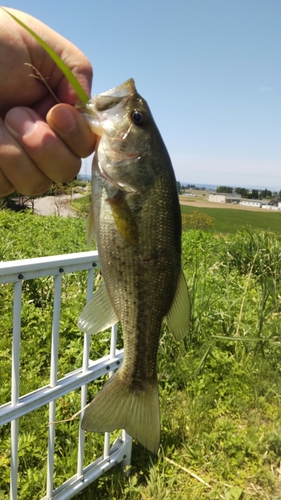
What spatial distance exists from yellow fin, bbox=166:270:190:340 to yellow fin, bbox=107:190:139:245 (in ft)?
1.00

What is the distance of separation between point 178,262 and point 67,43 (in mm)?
924

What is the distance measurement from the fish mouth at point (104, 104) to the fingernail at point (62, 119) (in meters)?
0.06

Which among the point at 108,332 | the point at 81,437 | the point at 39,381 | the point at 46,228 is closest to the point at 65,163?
the point at 81,437

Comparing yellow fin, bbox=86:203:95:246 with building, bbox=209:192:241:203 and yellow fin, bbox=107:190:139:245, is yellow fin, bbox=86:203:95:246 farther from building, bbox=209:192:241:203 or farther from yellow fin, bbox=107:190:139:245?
building, bbox=209:192:241:203

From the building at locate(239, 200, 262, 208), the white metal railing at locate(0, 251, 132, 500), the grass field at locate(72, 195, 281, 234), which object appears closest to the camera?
the white metal railing at locate(0, 251, 132, 500)

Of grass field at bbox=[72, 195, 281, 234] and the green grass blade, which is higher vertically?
the green grass blade

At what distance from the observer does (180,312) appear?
1467 millimetres

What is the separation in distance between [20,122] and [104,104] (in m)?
0.31

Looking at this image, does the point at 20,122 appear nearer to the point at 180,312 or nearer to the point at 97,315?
the point at 97,315

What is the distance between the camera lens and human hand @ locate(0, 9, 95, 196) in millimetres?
1360

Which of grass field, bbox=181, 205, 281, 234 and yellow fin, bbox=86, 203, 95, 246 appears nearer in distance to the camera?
yellow fin, bbox=86, 203, 95, 246

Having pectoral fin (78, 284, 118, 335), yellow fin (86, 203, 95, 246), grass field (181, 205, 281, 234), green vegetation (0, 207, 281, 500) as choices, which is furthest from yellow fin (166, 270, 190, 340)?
grass field (181, 205, 281, 234)

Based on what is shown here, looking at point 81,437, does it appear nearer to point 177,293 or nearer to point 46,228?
point 177,293

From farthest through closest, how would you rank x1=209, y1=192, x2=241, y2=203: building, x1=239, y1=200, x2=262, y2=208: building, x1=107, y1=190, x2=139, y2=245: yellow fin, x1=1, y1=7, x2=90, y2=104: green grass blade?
x1=209, y1=192, x2=241, y2=203: building, x1=239, y1=200, x2=262, y2=208: building, x1=107, y1=190, x2=139, y2=245: yellow fin, x1=1, y1=7, x2=90, y2=104: green grass blade
